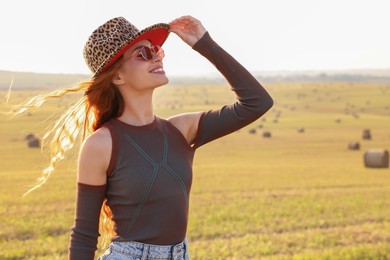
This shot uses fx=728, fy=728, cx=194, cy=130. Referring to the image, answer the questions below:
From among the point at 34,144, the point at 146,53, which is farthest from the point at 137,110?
the point at 34,144

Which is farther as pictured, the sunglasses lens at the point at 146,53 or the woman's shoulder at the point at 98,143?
the sunglasses lens at the point at 146,53

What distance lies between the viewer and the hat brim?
3.96m

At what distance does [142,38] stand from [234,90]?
663 mm

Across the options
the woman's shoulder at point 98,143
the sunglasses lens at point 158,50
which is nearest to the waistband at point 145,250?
the woman's shoulder at point 98,143

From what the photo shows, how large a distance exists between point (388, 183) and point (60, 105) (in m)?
20.0

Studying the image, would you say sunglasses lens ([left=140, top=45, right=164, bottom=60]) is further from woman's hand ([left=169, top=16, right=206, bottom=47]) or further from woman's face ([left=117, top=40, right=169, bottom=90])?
woman's hand ([left=169, top=16, right=206, bottom=47])

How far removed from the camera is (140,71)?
404 centimetres

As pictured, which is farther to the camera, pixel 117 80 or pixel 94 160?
pixel 117 80

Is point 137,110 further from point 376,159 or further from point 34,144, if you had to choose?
point 34,144

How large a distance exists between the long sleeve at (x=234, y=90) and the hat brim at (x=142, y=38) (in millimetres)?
268

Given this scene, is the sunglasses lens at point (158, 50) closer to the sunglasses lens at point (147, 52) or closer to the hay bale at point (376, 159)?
the sunglasses lens at point (147, 52)

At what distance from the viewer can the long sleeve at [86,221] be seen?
376 cm

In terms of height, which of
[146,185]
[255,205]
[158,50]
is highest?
[158,50]

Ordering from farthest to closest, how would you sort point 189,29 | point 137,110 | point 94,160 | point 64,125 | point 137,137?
1. point 189,29
2. point 64,125
3. point 137,110
4. point 137,137
5. point 94,160
